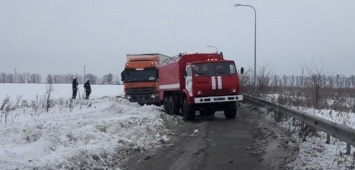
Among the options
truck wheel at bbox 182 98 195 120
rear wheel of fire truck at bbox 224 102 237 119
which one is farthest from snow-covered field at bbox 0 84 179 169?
rear wheel of fire truck at bbox 224 102 237 119

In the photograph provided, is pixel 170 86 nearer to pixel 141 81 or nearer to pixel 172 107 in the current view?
pixel 172 107

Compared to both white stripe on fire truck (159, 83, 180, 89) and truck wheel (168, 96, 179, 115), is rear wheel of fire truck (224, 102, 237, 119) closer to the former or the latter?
white stripe on fire truck (159, 83, 180, 89)

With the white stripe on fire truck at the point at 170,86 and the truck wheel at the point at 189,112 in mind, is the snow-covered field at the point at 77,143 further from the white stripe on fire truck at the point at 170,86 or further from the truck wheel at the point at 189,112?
the white stripe on fire truck at the point at 170,86

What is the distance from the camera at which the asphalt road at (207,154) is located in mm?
8344

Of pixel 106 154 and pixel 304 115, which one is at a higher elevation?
pixel 304 115

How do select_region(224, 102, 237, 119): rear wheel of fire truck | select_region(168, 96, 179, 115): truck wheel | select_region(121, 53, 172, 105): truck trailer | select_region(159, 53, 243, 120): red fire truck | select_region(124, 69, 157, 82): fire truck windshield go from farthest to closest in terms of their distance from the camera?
1. select_region(124, 69, 157, 82): fire truck windshield
2. select_region(121, 53, 172, 105): truck trailer
3. select_region(168, 96, 179, 115): truck wheel
4. select_region(224, 102, 237, 119): rear wheel of fire truck
5. select_region(159, 53, 243, 120): red fire truck

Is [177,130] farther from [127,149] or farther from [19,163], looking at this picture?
[19,163]

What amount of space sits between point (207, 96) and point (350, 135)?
1011 centimetres

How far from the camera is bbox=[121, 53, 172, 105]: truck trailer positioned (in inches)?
1069

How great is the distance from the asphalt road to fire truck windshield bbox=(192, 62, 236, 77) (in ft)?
14.3

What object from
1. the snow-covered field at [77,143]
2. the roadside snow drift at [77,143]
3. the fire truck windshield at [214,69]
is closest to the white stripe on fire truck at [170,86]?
the fire truck windshield at [214,69]

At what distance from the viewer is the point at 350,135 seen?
299 inches

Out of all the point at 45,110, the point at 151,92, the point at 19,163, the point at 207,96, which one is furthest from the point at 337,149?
the point at 151,92

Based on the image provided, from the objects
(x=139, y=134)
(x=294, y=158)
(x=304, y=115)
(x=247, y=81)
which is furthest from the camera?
(x=247, y=81)
